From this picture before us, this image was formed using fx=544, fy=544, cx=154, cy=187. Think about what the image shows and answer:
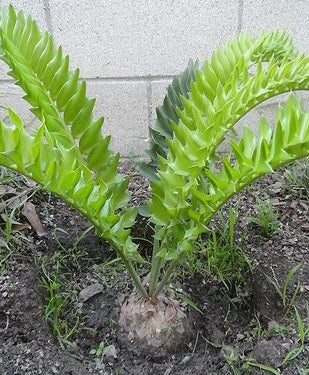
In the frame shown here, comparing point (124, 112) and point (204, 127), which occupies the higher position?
point (204, 127)

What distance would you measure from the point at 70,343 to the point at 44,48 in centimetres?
87

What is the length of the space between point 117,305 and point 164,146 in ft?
1.74

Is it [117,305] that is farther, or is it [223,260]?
[223,260]

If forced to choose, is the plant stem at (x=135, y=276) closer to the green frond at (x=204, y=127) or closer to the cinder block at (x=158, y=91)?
the green frond at (x=204, y=127)

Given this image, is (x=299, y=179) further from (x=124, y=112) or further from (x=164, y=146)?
(x=124, y=112)

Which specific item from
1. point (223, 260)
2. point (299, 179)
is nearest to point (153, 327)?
point (223, 260)

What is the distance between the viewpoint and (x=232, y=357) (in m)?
1.56

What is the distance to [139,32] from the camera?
2492 mm

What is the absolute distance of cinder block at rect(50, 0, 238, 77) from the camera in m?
2.44

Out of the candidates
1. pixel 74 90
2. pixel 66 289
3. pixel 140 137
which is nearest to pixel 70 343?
pixel 66 289

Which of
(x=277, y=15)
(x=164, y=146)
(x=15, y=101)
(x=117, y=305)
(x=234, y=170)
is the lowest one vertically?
(x=117, y=305)

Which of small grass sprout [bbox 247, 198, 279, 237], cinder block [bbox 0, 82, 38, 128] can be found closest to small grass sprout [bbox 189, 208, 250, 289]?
small grass sprout [bbox 247, 198, 279, 237]

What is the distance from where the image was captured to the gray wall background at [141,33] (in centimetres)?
245

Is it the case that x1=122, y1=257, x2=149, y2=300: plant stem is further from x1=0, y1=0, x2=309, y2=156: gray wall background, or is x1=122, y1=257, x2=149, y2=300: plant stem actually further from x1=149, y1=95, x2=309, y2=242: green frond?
x1=0, y1=0, x2=309, y2=156: gray wall background
